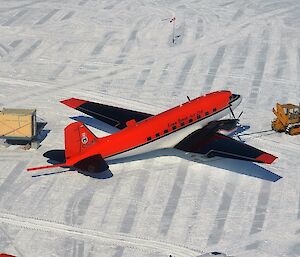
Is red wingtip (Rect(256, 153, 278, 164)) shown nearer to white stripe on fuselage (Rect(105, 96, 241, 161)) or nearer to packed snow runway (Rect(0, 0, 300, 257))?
packed snow runway (Rect(0, 0, 300, 257))

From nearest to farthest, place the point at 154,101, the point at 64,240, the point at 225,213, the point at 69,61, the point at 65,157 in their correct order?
1. the point at 64,240
2. the point at 225,213
3. the point at 65,157
4. the point at 154,101
5. the point at 69,61

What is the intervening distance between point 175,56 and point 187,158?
72.9ft

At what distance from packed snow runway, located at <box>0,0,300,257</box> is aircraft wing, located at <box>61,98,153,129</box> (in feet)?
6.04

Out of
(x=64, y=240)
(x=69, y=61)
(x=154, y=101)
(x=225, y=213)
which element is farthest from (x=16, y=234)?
(x=69, y=61)

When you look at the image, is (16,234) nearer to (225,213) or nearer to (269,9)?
(225,213)

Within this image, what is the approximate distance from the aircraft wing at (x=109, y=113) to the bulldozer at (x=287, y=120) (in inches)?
422

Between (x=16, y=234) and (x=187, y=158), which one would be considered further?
(x=187, y=158)

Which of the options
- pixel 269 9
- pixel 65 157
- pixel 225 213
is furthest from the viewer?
pixel 269 9

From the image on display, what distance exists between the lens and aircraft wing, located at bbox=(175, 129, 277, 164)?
42312mm

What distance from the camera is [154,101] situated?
5609cm

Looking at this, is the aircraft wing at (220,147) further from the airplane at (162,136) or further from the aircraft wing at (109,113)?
the aircraft wing at (109,113)

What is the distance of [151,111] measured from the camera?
2137 inches

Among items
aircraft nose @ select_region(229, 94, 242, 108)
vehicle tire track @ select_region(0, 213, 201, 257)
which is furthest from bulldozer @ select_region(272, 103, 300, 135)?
vehicle tire track @ select_region(0, 213, 201, 257)

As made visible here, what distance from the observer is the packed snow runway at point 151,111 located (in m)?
37.8
